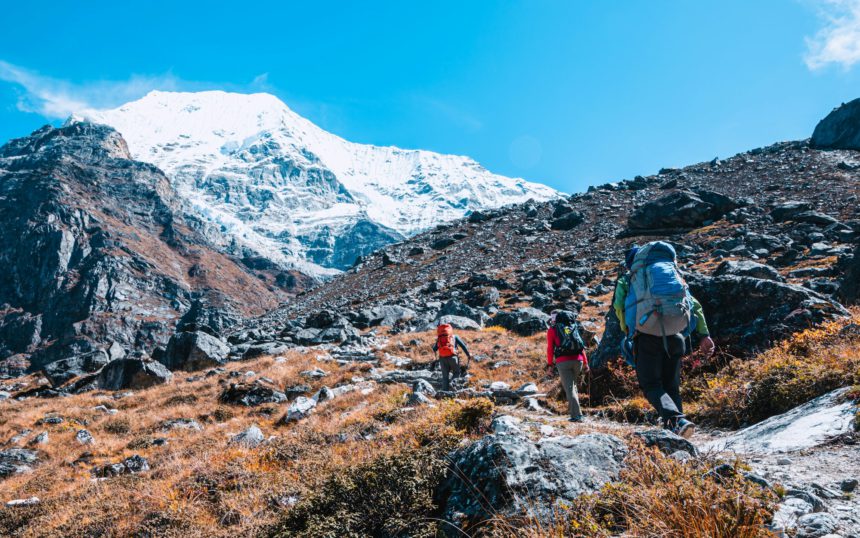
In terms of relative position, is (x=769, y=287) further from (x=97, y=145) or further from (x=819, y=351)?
(x=97, y=145)

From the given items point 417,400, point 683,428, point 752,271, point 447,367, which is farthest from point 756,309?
point 447,367

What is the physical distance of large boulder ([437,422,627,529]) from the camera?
10.2ft

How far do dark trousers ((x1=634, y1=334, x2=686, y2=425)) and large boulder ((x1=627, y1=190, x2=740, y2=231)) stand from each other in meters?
37.4

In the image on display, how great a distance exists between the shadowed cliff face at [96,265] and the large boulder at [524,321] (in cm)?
9389

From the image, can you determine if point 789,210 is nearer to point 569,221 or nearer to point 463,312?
point 569,221

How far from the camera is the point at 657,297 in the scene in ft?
15.0

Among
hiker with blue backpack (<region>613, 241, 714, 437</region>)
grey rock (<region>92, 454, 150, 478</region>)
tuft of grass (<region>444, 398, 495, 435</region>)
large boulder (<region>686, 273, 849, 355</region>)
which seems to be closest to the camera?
hiker with blue backpack (<region>613, 241, 714, 437</region>)

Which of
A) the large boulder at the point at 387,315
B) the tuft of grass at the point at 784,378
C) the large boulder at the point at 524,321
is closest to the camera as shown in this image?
the tuft of grass at the point at 784,378

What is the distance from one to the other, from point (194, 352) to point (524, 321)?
1499cm

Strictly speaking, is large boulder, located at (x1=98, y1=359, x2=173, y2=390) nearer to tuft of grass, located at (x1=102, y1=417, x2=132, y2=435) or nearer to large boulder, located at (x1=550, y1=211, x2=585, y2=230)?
tuft of grass, located at (x1=102, y1=417, x2=132, y2=435)

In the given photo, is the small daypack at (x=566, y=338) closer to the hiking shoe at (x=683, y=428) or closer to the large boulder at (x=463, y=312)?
the hiking shoe at (x=683, y=428)

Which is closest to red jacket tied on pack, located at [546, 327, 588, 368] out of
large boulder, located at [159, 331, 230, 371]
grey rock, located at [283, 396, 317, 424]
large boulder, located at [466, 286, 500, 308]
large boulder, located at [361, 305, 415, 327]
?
grey rock, located at [283, 396, 317, 424]

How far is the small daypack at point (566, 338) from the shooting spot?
7750 millimetres

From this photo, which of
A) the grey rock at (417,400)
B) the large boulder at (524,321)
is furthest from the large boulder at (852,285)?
the grey rock at (417,400)
